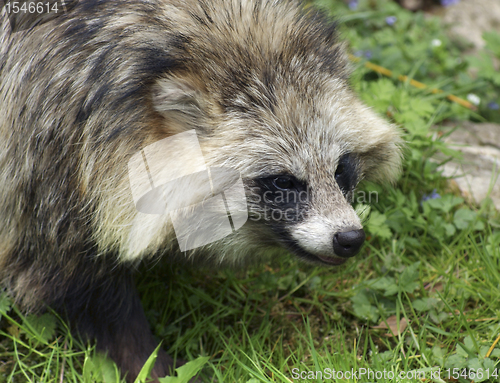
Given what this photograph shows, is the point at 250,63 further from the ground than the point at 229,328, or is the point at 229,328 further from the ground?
the point at 250,63

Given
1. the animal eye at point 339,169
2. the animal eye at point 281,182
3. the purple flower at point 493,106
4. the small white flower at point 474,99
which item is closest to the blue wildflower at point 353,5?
the small white flower at point 474,99

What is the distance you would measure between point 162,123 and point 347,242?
91 cm

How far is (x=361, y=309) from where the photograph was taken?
280cm

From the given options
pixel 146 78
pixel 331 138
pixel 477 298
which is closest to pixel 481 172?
pixel 477 298

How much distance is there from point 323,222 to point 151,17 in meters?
1.13

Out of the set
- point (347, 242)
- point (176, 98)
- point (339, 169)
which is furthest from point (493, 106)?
point (176, 98)

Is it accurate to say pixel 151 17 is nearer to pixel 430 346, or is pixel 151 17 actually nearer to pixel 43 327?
pixel 43 327

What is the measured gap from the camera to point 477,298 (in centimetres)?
278

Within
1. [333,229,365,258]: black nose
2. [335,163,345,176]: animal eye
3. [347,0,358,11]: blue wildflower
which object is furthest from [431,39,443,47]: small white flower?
[333,229,365,258]: black nose

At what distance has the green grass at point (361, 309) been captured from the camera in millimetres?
2514

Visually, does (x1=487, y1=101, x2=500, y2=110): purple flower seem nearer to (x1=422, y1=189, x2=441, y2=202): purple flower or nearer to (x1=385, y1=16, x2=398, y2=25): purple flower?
(x1=385, y1=16, x2=398, y2=25): purple flower

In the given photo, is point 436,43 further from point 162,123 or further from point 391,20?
point 162,123

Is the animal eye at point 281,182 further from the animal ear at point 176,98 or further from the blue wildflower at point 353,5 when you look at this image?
the blue wildflower at point 353,5

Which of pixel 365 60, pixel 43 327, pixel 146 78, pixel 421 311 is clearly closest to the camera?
pixel 146 78
